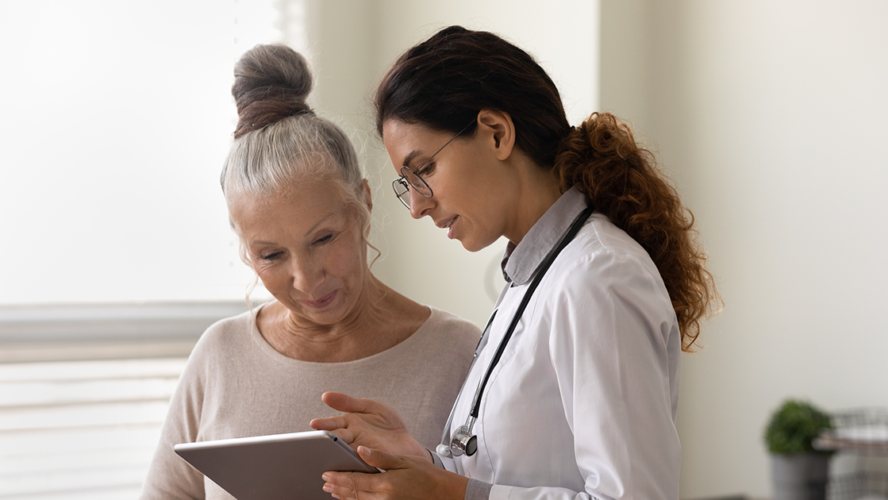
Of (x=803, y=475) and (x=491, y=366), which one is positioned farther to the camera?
(x=803, y=475)

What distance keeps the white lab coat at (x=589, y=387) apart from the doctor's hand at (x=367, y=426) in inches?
6.1

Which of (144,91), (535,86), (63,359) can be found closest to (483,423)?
(535,86)

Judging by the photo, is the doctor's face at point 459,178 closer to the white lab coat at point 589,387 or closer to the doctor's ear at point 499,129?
the doctor's ear at point 499,129

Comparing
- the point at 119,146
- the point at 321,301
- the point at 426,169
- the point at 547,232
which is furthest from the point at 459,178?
the point at 119,146

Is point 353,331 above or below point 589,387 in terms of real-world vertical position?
below

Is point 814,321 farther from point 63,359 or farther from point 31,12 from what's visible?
point 31,12

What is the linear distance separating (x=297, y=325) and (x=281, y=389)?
16cm

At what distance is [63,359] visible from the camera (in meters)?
2.53

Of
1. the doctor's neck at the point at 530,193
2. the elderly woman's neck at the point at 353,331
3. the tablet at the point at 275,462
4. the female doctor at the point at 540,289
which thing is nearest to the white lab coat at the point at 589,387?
the female doctor at the point at 540,289

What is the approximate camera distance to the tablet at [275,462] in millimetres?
1027

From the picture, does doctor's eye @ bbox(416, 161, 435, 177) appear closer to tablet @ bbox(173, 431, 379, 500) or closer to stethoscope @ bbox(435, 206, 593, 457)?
stethoscope @ bbox(435, 206, 593, 457)

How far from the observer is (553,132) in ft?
4.21

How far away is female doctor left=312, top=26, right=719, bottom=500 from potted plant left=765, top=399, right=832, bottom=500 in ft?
5.58

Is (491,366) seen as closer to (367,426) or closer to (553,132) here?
(367,426)
